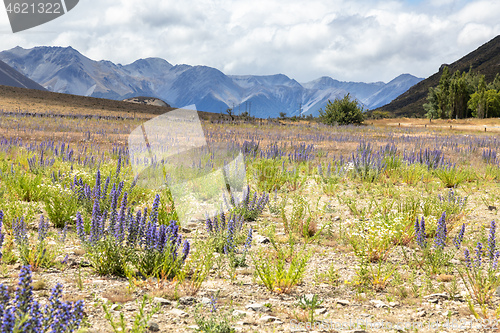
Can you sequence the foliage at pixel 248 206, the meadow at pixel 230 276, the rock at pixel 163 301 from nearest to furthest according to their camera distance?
the meadow at pixel 230 276
the rock at pixel 163 301
the foliage at pixel 248 206

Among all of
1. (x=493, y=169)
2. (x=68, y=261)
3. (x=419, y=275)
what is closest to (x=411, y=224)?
(x=419, y=275)

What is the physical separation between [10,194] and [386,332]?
588 cm

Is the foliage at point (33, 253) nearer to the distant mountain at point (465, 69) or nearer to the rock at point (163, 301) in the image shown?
the rock at point (163, 301)

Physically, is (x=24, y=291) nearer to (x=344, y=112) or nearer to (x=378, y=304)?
(x=378, y=304)

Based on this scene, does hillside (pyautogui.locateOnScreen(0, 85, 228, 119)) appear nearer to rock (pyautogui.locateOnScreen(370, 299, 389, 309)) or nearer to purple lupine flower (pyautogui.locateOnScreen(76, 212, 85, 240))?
purple lupine flower (pyautogui.locateOnScreen(76, 212, 85, 240))

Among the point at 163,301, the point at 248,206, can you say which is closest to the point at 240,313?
the point at 163,301

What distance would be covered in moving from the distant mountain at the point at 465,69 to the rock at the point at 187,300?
144 m

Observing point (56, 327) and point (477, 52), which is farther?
point (477, 52)

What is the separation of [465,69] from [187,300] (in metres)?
191

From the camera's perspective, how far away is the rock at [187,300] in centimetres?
308

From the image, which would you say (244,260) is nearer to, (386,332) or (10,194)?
(386,332)

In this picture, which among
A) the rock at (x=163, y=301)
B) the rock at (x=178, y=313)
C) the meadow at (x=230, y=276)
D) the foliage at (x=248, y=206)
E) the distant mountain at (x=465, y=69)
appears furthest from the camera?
the distant mountain at (x=465, y=69)

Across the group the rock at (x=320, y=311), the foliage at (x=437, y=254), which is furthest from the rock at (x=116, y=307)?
the foliage at (x=437, y=254)

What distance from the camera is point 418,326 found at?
2.85 metres
